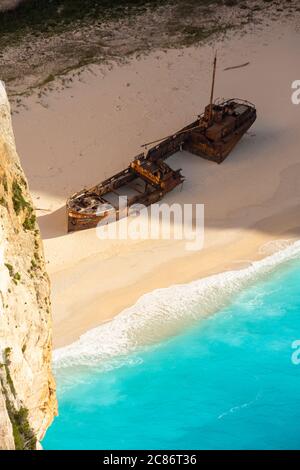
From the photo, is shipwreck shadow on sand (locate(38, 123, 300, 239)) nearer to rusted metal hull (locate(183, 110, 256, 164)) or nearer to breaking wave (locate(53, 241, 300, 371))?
rusted metal hull (locate(183, 110, 256, 164))

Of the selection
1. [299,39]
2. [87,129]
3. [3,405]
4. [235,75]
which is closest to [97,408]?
[3,405]

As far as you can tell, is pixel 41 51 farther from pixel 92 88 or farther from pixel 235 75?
pixel 235 75

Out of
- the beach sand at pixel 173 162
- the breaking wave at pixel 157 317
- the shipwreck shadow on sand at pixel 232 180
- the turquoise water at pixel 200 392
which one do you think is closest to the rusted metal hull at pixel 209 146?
the shipwreck shadow on sand at pixel 232 180

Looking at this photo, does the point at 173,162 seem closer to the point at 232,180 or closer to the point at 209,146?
the point at 209,146

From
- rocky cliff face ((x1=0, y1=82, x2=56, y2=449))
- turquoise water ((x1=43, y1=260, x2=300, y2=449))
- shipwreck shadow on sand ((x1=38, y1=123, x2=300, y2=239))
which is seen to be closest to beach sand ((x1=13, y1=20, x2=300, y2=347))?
shipwreck shadow on sand ((x1=38, y1=123, x2=300, y2=239))

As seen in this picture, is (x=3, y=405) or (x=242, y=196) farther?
(x=242, y=196)

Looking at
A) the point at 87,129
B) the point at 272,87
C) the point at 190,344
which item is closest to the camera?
the point at 190,344
